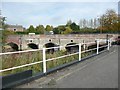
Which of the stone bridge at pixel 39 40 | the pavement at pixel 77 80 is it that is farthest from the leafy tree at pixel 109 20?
the pavement at pixel 77 80

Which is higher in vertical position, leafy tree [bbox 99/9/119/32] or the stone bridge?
leafy tree [bbox 99/9/119/32]

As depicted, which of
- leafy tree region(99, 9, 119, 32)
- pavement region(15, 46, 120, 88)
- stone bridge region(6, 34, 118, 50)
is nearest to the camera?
pavement region(15, 46, 120, 88)

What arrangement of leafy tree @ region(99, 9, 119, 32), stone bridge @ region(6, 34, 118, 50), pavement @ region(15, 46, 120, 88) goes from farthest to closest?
leafy tree @ region(99, 9, 119, 32), stone bridge @ region(6, 34, 118, 50), pavement @ region(15, 46, 120, 88)

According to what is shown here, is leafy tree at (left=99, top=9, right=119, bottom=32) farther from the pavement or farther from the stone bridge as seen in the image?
the pavement

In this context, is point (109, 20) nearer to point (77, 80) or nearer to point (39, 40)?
point (39, 40)

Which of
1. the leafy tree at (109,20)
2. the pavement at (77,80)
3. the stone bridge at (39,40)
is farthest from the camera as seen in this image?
the leafy tree at (109,20)

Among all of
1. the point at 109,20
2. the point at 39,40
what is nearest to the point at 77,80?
the point at 39,40

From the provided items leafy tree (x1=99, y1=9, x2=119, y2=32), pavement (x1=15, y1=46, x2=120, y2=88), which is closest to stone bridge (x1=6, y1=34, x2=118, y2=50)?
leafy tree (x1=99, y1=9, x2=119, y2=32)

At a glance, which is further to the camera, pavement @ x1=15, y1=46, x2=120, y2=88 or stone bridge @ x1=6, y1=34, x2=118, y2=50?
stone bridge @ x1=6, y1=34, x2=118, y2=50

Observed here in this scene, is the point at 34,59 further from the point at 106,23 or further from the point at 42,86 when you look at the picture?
the point at 106,23

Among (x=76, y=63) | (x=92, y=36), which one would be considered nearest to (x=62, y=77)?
(x=76, y=63)

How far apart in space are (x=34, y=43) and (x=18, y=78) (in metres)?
55.4

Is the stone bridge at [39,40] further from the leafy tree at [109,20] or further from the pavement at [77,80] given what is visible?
the pavement at [77,80]

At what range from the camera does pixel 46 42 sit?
5903cm
